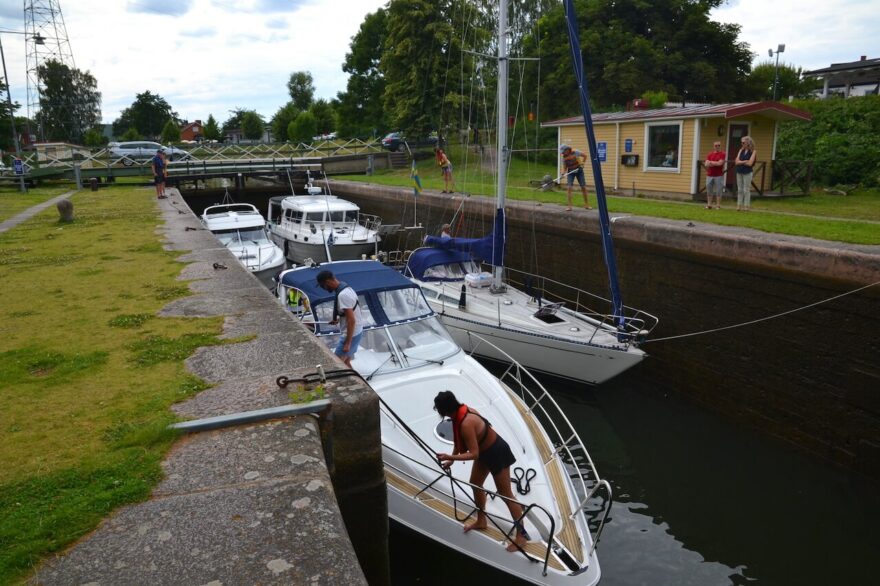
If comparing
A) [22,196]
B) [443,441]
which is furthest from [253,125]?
[443,441]

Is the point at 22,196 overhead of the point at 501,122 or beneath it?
beneath

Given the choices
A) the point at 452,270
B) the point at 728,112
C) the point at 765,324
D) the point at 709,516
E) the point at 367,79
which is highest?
the point at 367,79

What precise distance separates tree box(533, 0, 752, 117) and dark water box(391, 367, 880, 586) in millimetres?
26226

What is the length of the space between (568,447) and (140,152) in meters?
37.6

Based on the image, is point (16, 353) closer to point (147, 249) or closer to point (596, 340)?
point (147, 249)

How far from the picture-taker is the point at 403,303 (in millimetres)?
9156

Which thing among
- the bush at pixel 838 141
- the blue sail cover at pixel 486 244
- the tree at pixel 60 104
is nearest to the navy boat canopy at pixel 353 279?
the blue sail cover at pixel 486 244

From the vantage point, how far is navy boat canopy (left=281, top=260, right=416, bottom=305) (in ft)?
30.1

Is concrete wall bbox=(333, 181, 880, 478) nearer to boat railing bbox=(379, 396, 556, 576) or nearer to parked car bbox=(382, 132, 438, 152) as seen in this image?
boat railing bbox=(379, 396, 556, 576)

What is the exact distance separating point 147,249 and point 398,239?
11984 mm

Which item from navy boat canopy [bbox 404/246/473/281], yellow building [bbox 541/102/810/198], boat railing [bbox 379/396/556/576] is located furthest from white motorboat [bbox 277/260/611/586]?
yellow building [bbox 541/102/810/198]

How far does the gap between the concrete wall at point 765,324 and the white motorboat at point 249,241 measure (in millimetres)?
8530

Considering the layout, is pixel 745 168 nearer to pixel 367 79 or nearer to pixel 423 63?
pixel 423 63

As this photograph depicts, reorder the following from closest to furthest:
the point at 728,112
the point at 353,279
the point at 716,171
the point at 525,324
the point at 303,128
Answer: the point at 353,279, the point at 525,324, the point at 716,171, the point at 728,112, the point at 303,128
